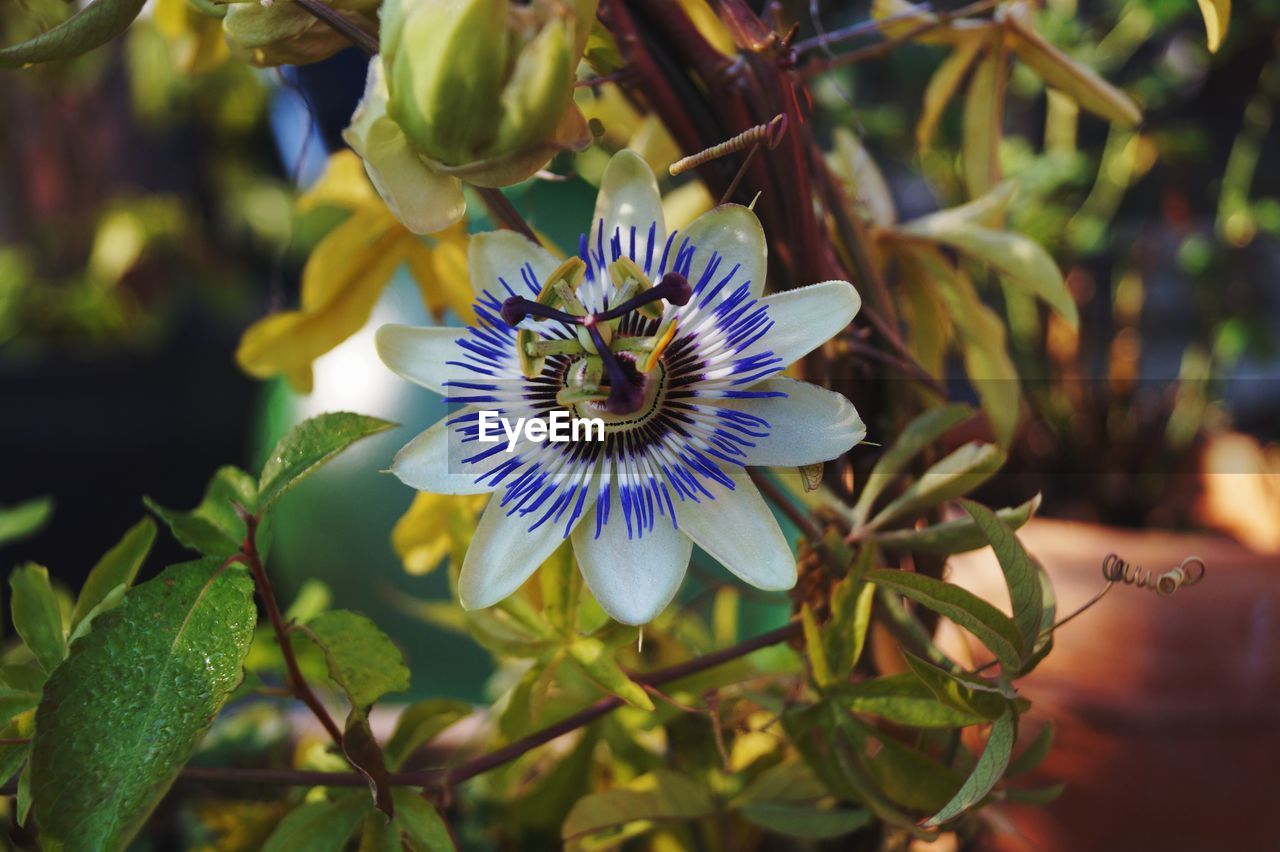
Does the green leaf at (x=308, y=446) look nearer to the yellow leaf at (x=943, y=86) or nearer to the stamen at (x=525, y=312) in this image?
the stamen at (x=525, y=312)

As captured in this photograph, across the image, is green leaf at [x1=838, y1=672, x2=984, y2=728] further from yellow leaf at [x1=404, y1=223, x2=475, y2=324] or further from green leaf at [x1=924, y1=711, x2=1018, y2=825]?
yellow leaf at [x1=404, y1=223, x2=475, y2=324]

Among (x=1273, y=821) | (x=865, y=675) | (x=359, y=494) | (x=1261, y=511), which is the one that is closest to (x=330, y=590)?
(x=359, y=494)

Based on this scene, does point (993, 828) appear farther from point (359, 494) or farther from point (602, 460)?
point (359, 494)

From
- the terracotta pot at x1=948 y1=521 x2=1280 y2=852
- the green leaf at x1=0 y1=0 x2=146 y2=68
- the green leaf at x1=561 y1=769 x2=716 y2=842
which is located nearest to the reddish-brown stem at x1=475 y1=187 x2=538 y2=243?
the green leaf at x1=0 y1=0 x2=146 y2=68

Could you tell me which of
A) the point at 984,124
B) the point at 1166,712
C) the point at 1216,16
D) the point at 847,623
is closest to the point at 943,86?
the point at 984,124

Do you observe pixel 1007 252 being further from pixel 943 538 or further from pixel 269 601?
pixel 269 601

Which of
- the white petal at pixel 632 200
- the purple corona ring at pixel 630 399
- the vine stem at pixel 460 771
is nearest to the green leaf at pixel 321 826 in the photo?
the vine stem at pixel 460 771
